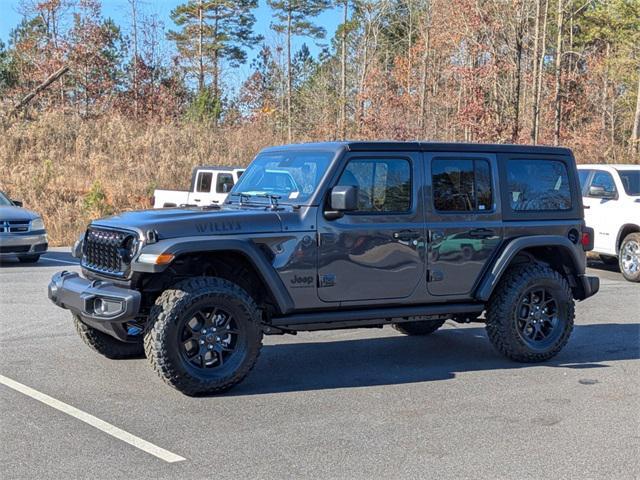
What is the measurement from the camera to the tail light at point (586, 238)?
814 cm

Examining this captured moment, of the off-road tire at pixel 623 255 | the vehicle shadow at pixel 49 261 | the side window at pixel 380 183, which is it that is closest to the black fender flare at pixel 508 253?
the side window at pixel 380 183

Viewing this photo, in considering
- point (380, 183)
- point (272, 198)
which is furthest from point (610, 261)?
point (272, 198)

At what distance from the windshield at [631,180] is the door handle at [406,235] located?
879 centimetres

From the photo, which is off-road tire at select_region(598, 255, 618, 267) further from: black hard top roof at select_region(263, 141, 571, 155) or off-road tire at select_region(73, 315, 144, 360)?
off-road tire at select_region(73, 315, 144, 360)

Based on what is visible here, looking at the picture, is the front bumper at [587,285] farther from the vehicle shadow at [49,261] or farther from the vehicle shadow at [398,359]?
the vehicle shadow at [49,261]

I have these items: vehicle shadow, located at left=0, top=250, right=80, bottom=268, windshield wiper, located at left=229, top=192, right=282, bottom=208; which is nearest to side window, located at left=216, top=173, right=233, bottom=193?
vehicle shadow, located at left=0, top=250, right=80, bottom=268

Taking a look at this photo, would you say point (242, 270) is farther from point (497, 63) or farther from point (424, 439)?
point (497, 63)

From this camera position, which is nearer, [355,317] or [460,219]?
[355,317]

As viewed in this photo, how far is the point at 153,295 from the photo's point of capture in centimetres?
666

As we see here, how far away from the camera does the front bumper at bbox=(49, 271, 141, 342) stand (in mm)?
6141

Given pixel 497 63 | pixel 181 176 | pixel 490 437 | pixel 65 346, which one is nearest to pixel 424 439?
pixel 490 437

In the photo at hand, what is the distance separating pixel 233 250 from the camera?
6.33 m

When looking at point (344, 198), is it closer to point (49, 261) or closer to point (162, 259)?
point (162, 259)

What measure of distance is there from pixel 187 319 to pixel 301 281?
0.99 m
